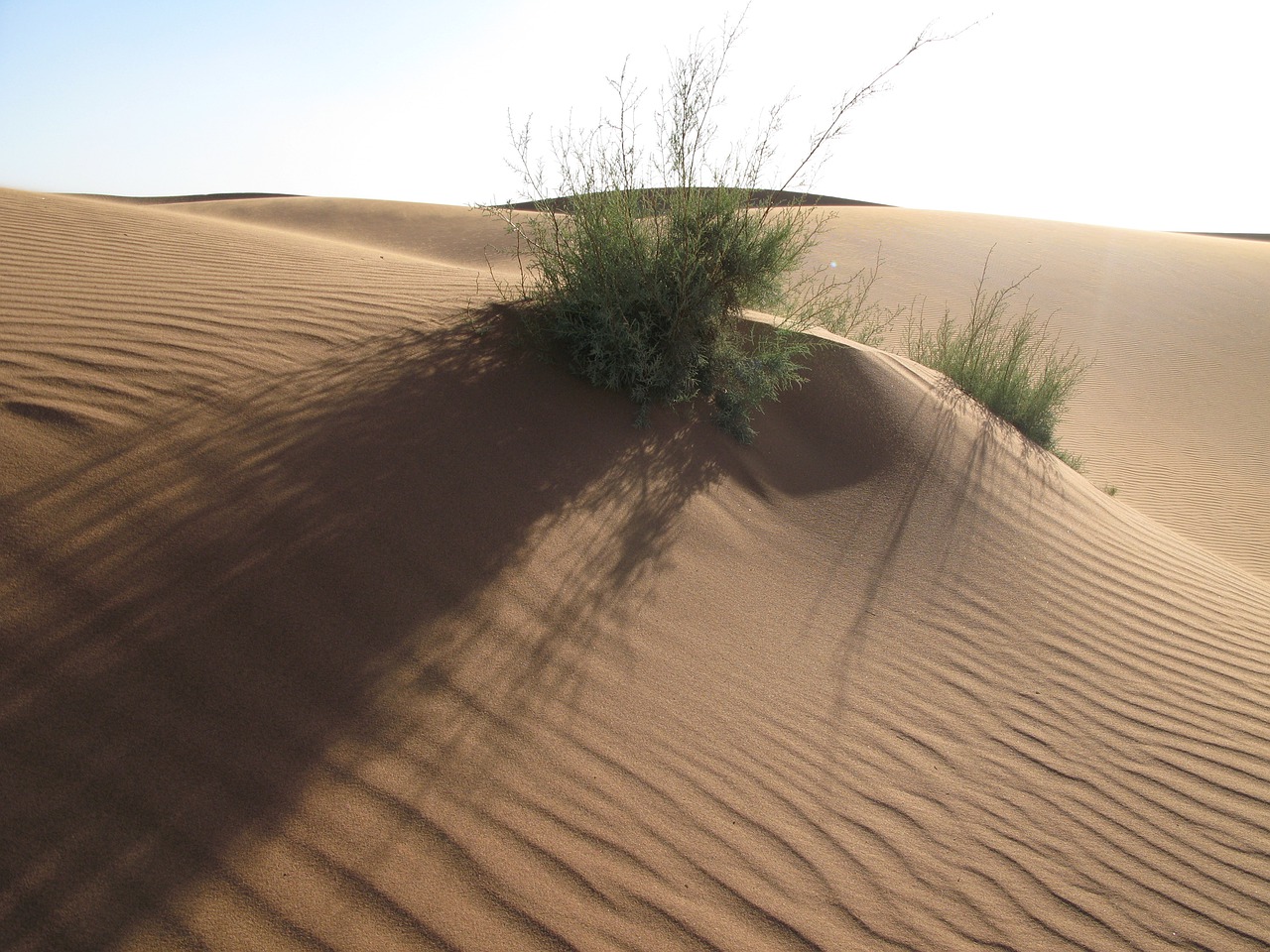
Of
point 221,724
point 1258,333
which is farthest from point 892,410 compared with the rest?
point 1258,333

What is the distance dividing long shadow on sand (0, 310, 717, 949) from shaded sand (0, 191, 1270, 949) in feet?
0.05

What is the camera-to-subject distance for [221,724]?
7.89 ft

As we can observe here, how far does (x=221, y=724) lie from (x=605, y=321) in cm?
295

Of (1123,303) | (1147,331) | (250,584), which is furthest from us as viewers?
(1123,303)

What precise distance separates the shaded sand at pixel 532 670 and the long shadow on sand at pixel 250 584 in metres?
0.02

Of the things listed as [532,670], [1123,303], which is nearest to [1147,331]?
[1123,303]

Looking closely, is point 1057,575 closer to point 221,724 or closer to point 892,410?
point 892,410

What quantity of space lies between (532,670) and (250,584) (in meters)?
1.07

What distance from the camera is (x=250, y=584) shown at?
285 cm

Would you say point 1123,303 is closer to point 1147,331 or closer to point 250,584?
point 1147,331

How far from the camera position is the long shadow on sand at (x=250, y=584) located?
2100 millimetres

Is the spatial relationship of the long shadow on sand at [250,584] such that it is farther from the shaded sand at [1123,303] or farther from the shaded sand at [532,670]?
the shaded sand at [1123,303]

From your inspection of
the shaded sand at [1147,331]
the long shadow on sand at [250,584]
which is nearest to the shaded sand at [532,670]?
the long shadow on sand at [250,584]

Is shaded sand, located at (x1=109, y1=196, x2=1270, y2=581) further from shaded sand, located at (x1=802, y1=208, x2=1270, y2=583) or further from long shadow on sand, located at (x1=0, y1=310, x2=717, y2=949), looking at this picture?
long shadow on sand, located at (x1=0, y1=310, x2=717, y2=949)
